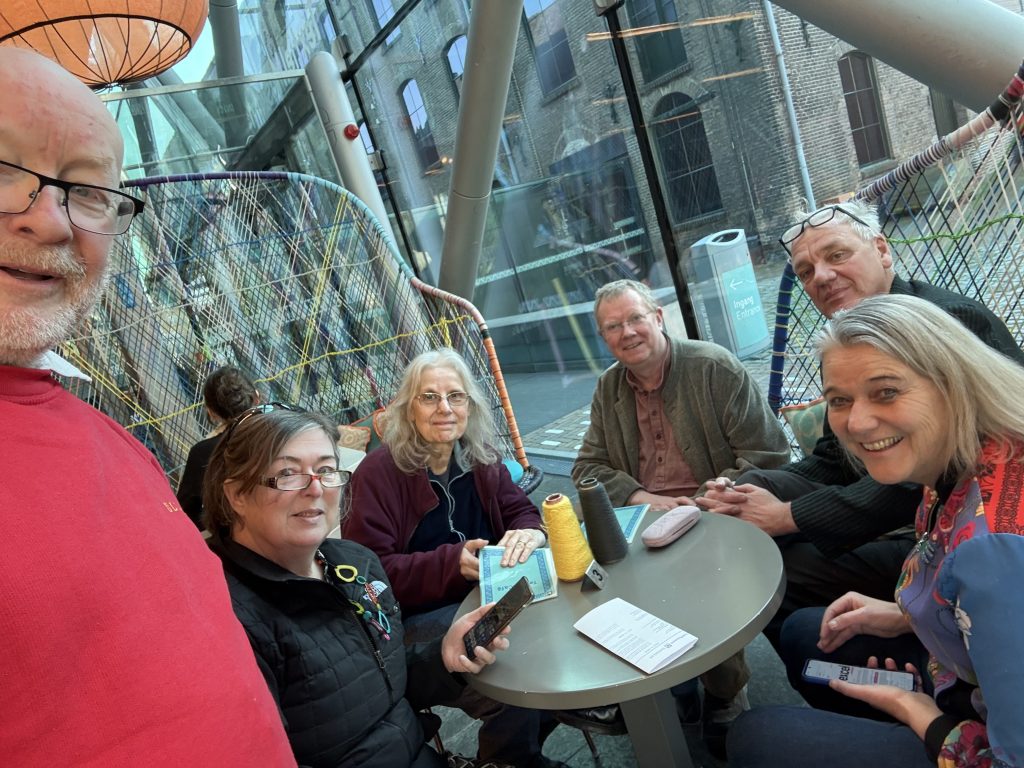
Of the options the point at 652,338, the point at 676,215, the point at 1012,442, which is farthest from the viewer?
the point at 676,215

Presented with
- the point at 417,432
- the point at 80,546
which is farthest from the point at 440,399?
the point at 80,546

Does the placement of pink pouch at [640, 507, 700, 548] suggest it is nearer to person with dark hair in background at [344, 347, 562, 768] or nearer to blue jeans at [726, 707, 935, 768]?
person with dark hair in background at [344, 347, 562, 768]

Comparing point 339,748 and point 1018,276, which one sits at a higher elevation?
point 1018,276

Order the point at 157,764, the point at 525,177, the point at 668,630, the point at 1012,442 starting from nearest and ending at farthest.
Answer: the point at 157,764
the point at 1012,442
the point at 668,630
the point at 525,177

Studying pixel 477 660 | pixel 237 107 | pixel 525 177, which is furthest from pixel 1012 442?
pixel 237 107

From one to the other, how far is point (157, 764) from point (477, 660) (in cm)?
70

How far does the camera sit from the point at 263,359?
4352 millimetres

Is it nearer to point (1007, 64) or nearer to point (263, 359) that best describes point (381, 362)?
point (263, 359)

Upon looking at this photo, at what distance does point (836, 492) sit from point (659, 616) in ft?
2.32

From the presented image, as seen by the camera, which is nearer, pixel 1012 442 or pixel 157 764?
pixel 157 764

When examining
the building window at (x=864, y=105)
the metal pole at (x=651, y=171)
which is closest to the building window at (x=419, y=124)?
the metal pole at (x=651, y=171)

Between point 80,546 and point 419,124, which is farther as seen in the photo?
point 419,124

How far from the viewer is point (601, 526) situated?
1656mm

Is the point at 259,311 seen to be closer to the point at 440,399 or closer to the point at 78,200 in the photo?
the point at 440,399
